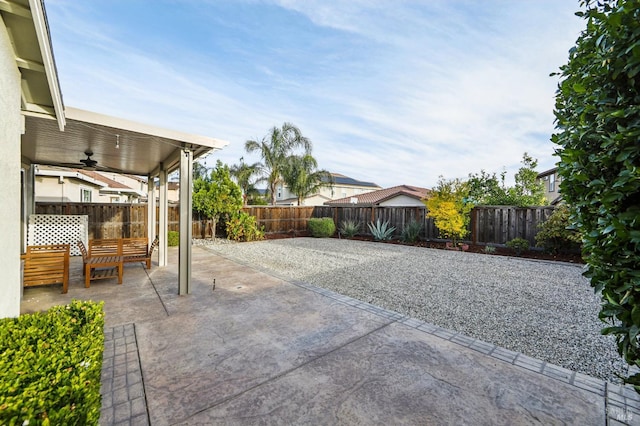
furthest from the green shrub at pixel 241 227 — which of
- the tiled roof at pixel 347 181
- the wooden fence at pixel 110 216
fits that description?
the tiled roof at pixel 347 181

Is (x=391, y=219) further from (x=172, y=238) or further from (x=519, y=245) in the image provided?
(x=172, y=238)

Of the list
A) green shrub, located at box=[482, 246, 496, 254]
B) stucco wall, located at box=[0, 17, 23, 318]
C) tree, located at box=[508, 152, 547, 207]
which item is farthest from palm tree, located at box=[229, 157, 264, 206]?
stucco wall, located at box=[0, 17, 23, 318]

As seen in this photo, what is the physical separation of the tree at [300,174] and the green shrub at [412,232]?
1116cm

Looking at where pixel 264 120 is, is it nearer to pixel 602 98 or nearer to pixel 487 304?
pixel 487 304

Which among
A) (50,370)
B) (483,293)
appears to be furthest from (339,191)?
(50,370)

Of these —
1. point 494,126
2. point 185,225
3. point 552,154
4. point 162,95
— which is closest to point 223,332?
point 185,225

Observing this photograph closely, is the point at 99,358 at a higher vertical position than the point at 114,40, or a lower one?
lower

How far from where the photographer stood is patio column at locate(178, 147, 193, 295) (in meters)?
4.66

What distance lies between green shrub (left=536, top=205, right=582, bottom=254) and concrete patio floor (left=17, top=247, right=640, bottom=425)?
274 inches

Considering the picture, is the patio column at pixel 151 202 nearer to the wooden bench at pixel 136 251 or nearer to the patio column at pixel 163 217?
the patio column at pixel 163 217

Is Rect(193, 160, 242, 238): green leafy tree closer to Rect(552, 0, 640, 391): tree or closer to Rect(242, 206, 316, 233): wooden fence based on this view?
Rect(242, 206, 316, 233): wooden fence

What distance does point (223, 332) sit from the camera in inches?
131

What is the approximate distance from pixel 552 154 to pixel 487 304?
11.1 ft

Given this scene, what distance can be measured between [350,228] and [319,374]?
11.2m
